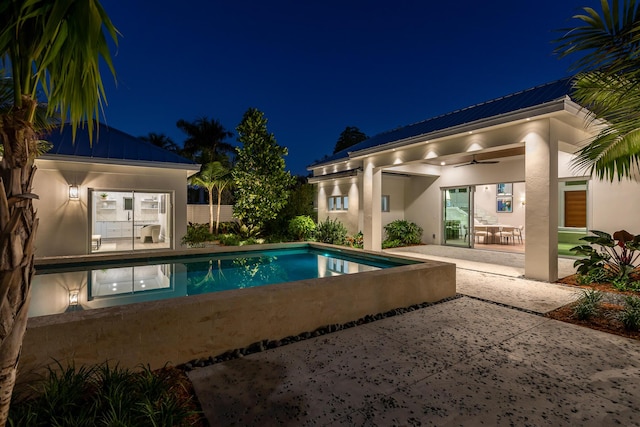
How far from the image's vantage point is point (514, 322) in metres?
4.66

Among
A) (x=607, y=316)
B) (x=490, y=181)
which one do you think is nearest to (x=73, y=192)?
(x=607, y=316)

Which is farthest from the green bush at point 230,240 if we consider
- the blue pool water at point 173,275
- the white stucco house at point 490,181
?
the white stucco house at point 490,181

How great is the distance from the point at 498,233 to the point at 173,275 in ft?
42.3

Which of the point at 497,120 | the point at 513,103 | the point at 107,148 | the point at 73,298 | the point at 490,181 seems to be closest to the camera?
the point at 73,298

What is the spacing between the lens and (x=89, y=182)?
9969 mm

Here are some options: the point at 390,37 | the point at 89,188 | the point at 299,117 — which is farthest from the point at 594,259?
the point at 299,117

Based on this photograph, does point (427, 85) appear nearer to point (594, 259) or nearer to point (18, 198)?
point (594, 259)

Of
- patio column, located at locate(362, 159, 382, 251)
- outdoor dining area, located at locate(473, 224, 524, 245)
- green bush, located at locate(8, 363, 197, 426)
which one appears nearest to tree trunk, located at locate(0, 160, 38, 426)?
green bush, located at locate(8, 363, 197, 426)

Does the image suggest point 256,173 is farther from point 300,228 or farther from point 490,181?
point 490,181

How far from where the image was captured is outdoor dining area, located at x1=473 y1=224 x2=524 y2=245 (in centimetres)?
1369

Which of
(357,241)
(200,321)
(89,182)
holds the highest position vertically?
(89,182)

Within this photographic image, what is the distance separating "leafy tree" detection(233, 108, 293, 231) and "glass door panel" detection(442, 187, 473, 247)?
722 cm

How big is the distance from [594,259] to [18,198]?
30.2 feet

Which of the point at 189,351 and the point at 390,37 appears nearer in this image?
the point at 189,351
